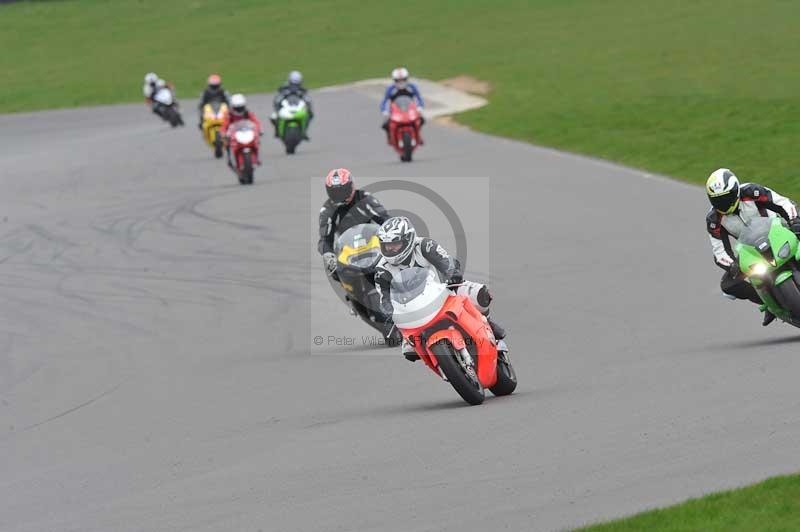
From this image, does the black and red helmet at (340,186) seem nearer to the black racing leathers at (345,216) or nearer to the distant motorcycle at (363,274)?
the black racing leathers at (345,216)

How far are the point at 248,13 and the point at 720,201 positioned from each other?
6867cm

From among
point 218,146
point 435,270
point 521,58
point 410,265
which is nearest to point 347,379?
point 435,270

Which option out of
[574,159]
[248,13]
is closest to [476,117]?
[574,159]

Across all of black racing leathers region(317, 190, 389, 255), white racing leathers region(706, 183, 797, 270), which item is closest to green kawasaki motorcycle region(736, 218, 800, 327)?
white racing leathers region(706, 183, 797, 270)

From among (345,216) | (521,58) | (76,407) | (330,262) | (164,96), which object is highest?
(521,58)

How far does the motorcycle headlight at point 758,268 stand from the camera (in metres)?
12.3

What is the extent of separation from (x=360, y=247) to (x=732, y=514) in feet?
25.2

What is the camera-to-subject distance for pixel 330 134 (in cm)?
3741

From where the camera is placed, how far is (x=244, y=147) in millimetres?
27750

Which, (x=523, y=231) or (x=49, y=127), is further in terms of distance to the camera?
(x=49, y=127)

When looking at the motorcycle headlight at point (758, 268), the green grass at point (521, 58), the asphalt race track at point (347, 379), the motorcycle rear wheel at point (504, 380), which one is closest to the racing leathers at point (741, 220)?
the motorcycle headlight at point (758, 268)

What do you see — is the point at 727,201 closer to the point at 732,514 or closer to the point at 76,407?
the point at 76,407

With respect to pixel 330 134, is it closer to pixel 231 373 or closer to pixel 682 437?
pixel 231 373

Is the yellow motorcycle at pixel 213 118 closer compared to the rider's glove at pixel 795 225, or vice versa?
the rider's glove at pixel 795 225
